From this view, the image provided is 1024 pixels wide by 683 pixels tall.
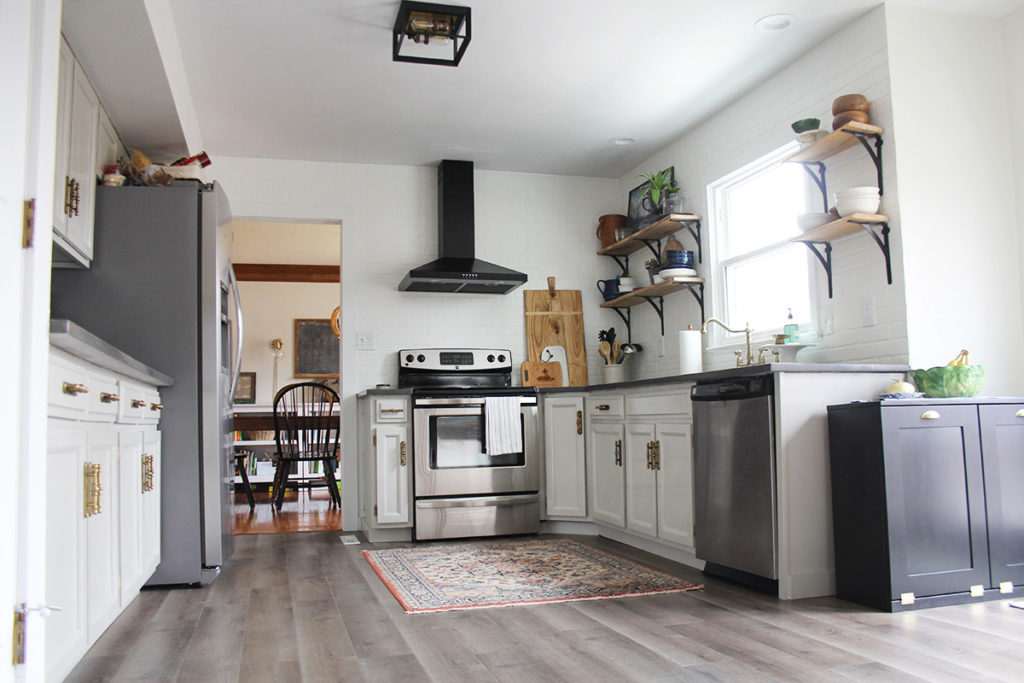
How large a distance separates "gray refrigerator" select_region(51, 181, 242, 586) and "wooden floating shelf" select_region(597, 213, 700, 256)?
8.25ft

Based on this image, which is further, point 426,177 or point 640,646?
point 426,177

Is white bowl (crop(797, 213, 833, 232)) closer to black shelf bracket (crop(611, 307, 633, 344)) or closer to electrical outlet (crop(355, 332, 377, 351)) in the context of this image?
black shelf bracket (crop(611, 307, 633, 344))

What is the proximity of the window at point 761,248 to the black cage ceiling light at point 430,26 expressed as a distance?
62.5 inches

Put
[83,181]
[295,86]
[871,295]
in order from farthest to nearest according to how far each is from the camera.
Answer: [295,86]
[871,295]
[83,181]

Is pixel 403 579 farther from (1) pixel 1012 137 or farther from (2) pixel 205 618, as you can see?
(1) pixel 1012 137

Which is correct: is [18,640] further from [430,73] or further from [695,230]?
[695,230]

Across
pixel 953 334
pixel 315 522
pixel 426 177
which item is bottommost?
pixel 315 522

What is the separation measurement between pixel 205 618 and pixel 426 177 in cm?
344

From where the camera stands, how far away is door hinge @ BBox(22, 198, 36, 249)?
5.31ft

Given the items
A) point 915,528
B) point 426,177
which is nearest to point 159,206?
point 426,177

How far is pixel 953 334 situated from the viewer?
129 inches

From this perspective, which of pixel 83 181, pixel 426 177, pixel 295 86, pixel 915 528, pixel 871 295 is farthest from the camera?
pixel 426 177

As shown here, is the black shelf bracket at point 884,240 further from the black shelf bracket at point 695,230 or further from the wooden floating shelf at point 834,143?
the black shelf bracket at point 695,230

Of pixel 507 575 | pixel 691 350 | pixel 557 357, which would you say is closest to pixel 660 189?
pixel 691 350
